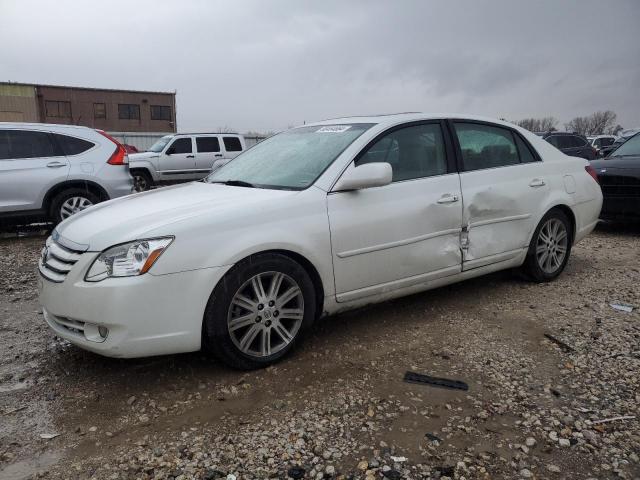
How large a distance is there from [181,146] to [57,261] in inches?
522

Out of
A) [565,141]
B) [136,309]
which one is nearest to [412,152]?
[136,309]

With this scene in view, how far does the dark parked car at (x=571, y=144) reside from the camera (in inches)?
650

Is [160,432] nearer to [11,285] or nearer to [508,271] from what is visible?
[11,285]

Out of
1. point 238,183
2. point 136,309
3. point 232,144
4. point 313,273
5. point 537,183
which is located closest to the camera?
point 136,309

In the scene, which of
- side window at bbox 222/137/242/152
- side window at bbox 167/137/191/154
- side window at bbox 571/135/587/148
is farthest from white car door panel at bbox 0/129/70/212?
side window at bbox 571/135/587/148

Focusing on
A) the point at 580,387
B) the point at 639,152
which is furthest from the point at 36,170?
the point at 639,152

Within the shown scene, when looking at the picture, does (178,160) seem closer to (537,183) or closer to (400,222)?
(537,183)

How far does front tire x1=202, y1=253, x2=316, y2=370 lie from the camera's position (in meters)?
2.99

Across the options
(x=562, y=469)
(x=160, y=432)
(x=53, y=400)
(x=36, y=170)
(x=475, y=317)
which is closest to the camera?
(x=562, y=469)

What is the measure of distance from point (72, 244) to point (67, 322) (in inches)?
17.9

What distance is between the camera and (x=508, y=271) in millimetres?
5250

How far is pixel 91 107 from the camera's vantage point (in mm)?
44438

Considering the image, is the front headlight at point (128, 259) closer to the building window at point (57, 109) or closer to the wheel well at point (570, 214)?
the wheel well at point (570, 214)

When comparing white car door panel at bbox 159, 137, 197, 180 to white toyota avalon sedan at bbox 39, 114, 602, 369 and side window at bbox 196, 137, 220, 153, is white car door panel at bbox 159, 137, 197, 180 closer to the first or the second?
side window at bbox 196, 137, 220, 153
